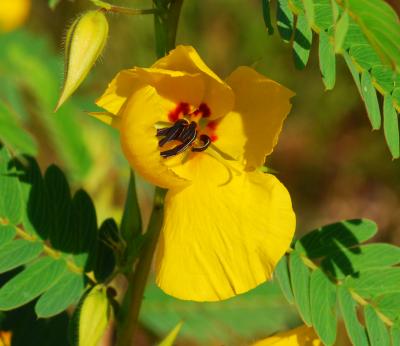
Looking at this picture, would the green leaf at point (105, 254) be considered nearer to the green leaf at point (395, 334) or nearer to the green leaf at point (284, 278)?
the green leaf at point (284, 278)

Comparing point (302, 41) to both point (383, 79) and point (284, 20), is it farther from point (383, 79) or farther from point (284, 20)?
point (383, 79)

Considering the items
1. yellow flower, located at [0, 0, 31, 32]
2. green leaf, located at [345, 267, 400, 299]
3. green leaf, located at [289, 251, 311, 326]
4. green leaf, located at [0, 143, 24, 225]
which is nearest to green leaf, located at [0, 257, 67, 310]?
green leaf, located at [0, 143, 24, 225]

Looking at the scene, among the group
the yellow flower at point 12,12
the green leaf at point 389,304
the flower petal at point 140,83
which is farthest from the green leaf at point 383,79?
the yellow flower at point 12,12

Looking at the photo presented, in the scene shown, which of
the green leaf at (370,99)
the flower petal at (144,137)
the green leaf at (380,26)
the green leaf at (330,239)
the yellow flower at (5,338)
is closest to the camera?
the green leaf at (380,26)

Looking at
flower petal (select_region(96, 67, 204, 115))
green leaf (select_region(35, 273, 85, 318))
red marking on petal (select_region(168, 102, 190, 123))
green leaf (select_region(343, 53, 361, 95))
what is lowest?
green leaf (select_region(35, 273, 85, 318))

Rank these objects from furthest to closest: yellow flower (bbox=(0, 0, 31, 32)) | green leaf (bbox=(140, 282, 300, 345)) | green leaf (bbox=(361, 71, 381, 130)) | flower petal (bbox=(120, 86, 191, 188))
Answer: yellow flower (bbox=(0, 0, 31, 32)), green leaf (bbox=(140, 282, 300, 345)), flower petal (bbox=(120, 86, 191, 188)), green leaf (bbox=(361, 71, 381, 130))

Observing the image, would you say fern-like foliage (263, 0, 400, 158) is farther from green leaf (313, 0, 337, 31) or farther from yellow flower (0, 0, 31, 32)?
yellow flower (0, 0, 31, 32)
